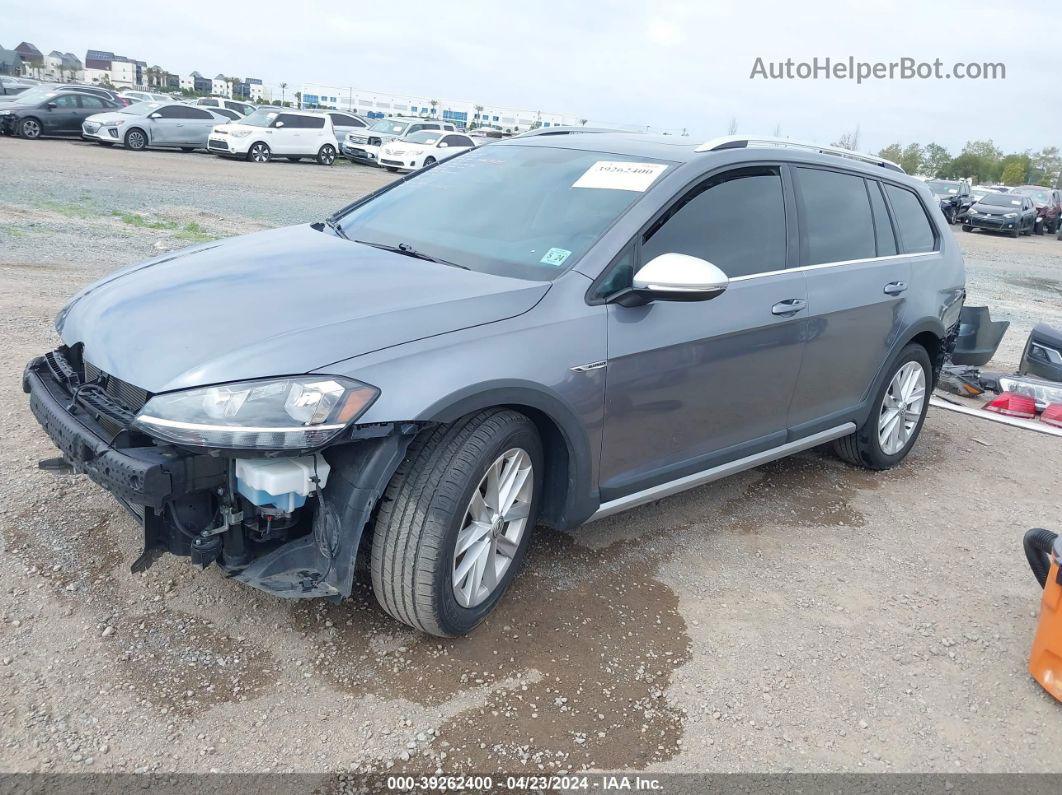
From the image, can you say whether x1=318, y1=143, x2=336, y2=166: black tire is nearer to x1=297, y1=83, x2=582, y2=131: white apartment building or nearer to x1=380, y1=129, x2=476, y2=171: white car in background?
x1=380, y1=129, x2=476, y2=171: white car in background

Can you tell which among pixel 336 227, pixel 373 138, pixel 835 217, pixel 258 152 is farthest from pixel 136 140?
pixel 835 217

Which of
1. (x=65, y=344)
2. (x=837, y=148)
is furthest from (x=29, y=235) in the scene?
(x=837, y=148)

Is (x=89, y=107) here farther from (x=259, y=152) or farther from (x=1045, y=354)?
(x=1045, y=354)

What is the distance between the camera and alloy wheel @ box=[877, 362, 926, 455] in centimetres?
501

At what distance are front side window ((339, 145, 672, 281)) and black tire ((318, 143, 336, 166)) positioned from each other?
78.3 feet

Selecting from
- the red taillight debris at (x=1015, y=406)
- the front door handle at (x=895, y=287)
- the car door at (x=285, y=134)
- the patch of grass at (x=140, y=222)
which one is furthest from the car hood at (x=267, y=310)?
the car door at (x=285, y=134)

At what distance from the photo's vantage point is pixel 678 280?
10.2 ft

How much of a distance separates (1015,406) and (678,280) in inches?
185

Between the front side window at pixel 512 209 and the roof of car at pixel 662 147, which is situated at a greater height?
the roof of car at pixel 662 147

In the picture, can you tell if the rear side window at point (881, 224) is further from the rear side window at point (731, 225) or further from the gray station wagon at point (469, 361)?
the rear side window at point (731, 225)

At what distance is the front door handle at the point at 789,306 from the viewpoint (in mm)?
3891

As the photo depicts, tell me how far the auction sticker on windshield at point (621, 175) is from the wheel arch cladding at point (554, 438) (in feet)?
3.47

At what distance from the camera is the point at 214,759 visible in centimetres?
244

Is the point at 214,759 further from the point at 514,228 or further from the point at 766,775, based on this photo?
the point at 514,228
